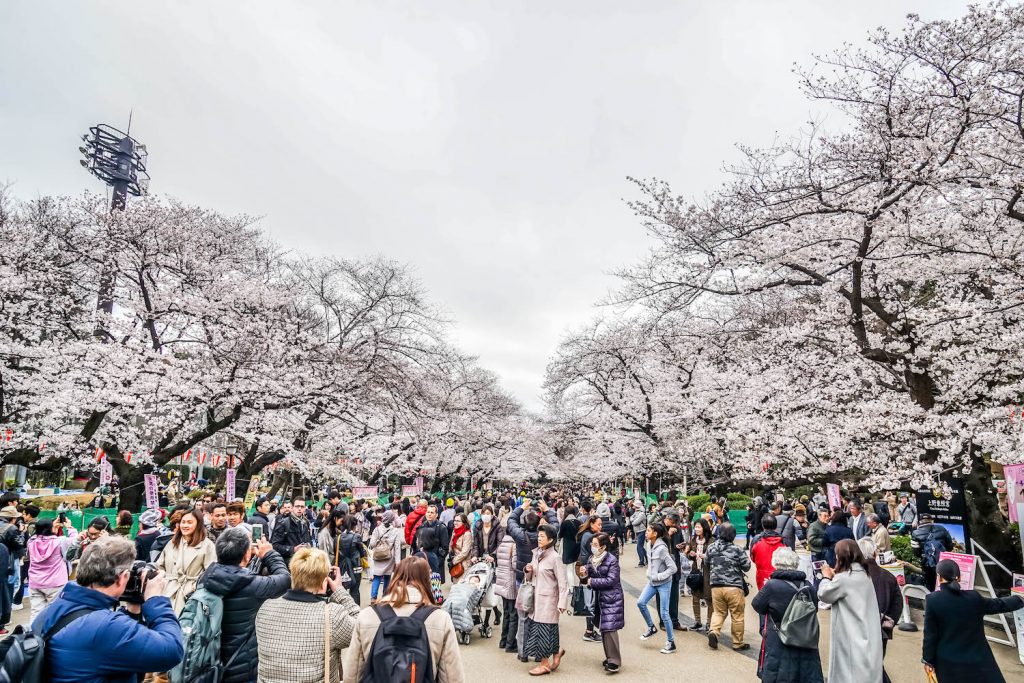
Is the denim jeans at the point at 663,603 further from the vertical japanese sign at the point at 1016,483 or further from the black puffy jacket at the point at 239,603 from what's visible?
the black puffy jacket at the point at 239,603

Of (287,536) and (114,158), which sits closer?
(287,536)

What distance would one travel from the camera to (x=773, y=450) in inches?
594

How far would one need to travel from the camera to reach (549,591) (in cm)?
645

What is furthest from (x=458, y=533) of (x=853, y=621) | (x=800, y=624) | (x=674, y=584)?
(x=853, y=621)

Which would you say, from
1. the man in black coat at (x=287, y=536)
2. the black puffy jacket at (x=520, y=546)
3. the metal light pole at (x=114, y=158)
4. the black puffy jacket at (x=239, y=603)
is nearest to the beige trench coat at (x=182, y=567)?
the black puffy jacket at (x=239, y=603)

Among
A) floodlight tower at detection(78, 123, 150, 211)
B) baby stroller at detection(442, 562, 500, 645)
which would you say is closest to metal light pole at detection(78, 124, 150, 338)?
floodlight tower at detection(78, 123, 150, 211)

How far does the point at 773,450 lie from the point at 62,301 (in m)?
20.4

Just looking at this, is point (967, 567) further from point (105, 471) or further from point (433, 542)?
point (105, 471)

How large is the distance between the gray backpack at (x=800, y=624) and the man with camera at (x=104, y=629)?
185 inches

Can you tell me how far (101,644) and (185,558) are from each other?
3.09 metres

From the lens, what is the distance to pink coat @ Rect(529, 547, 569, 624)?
6449 millimetres

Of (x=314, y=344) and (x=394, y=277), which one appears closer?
(x=314, y=344)

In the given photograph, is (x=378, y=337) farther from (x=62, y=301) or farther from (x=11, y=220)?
(x=11, y=220)

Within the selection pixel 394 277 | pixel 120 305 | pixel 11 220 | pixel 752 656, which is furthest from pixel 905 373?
pixel 11 220
